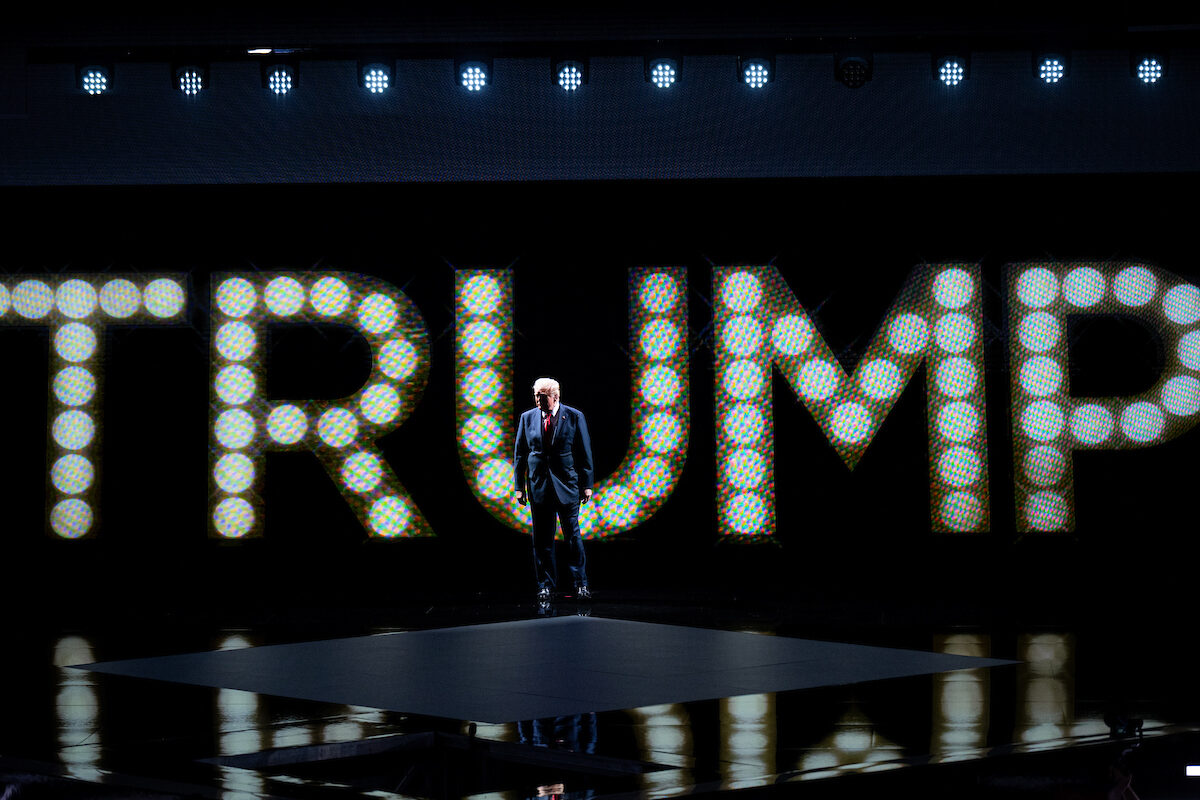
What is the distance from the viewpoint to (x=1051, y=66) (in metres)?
11.5

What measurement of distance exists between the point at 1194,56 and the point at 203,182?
8426 mm

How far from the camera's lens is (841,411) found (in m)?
11.9

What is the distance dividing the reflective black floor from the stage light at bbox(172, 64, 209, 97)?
5733mm

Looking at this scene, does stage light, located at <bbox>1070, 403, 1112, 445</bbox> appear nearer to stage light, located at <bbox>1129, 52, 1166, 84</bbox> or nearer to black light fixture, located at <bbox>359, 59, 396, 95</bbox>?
stage light, located at <bbox>1129, 52, 1166, 84</bbox>

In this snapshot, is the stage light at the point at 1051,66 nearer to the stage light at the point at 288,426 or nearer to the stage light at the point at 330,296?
the stage light at the point at 330,296

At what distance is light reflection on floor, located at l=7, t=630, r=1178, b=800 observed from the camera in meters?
4.45

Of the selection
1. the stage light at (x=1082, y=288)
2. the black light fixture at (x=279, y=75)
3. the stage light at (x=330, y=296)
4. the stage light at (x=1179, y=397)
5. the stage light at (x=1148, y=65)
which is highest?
the black light fixture at (x=279, y=75)

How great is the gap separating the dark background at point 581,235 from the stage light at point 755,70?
464 mm

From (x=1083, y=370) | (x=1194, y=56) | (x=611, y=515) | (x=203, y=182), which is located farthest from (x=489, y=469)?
(x=1194, y=56)

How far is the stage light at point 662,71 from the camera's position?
11.4 meters

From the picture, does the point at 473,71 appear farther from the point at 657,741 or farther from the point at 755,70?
the point at 657,741

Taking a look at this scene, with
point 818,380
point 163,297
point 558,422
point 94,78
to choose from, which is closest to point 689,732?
point 558,422

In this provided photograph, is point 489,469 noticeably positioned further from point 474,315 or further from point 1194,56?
point 1194,56

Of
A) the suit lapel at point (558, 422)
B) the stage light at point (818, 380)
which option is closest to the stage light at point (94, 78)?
the suit lapel at point (558, 422)
